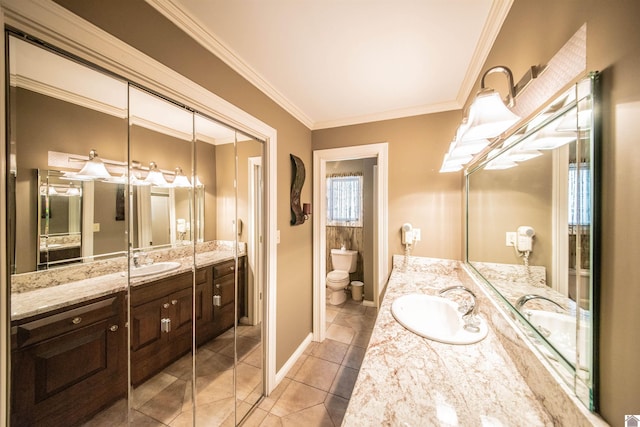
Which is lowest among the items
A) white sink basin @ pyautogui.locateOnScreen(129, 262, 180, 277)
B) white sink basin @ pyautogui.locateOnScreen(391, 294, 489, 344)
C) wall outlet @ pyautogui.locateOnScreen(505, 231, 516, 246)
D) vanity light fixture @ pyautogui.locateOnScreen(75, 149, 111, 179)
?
white sink basin @ pyautogui.locateOnScreen(391, 294, 489, 344)

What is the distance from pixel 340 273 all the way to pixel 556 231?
9.57 ft

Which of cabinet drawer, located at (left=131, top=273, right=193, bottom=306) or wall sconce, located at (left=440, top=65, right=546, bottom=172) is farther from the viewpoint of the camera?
cabinet drawer, located at (left=131, top=273, right=193, bottom=306)

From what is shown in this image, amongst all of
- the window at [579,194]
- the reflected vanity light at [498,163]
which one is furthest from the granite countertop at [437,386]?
the reflected vanity light at [498,163]

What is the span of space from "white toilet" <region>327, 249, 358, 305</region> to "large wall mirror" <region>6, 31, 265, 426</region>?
6.17ft

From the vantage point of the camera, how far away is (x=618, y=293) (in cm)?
48

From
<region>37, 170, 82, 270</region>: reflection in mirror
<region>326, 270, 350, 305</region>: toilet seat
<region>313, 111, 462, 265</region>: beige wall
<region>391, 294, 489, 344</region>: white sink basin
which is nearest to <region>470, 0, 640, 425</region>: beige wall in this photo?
<region>391, 294, 489, 344</region>: white sink basin

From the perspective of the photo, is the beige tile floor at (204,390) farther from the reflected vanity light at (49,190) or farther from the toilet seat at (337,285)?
the toilet seat at (337,285)

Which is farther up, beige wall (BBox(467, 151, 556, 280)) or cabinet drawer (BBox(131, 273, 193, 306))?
beige wall (BBox(467, 151, 556, 280))

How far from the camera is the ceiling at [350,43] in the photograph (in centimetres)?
103

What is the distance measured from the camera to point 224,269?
151 cm

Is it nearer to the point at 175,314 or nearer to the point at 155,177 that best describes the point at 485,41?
the point at 155,177

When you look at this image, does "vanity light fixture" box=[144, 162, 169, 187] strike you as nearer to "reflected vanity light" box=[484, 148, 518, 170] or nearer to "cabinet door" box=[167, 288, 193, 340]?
"cabinet door" box=[167, 288, 193, 340]

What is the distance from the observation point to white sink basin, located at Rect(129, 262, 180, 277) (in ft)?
3.47

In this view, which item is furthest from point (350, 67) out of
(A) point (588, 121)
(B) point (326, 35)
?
(A) point (588, 121)
